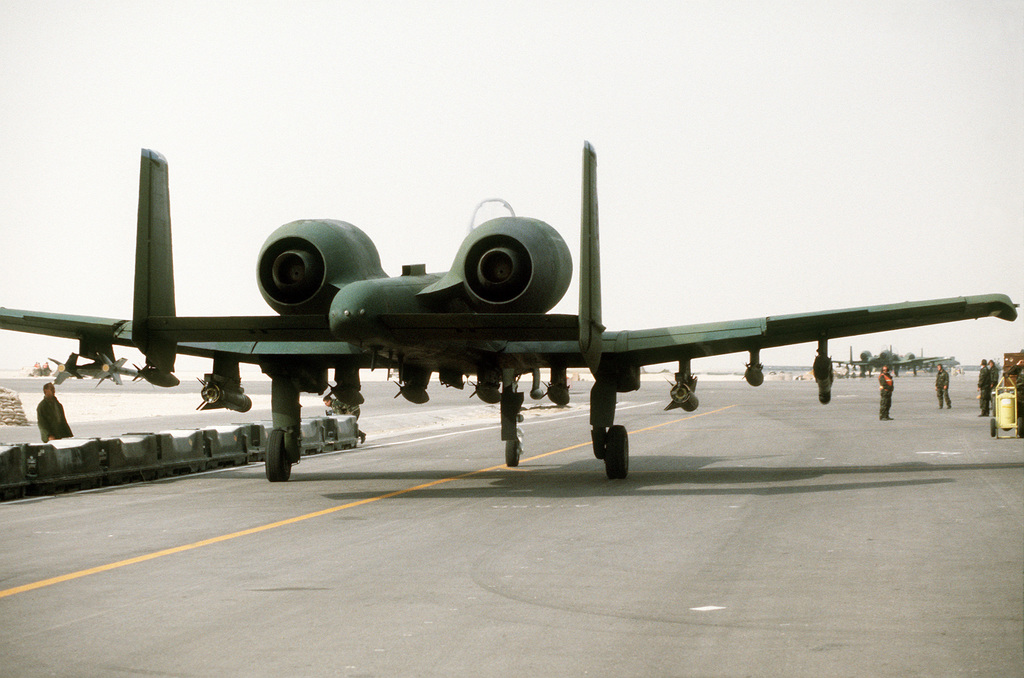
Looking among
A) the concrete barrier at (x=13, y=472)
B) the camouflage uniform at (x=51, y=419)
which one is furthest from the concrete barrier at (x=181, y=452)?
the concrete barrier at (x=13, y=472)

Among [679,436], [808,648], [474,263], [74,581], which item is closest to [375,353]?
[474,263]

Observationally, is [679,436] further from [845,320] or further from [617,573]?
[617,573]

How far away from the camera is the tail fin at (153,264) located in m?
13.3

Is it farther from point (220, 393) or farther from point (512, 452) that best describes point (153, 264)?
point (512, 452)

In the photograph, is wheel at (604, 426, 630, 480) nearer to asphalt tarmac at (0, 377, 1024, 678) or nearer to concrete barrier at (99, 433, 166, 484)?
asphalt tarmac at (0, 377, 1024, 678)

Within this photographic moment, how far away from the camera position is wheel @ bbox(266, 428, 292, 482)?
1786cm

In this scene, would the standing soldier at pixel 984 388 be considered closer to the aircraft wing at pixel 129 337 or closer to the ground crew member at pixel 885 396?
the ground crew member at pixel 885 396

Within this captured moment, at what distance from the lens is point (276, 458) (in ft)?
58.6

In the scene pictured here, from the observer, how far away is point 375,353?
573 inches

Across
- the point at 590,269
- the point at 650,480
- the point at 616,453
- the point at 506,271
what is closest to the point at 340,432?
the point at 616,453

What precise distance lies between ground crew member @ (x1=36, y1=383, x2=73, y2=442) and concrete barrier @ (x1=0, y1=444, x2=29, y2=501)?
4.36 meters

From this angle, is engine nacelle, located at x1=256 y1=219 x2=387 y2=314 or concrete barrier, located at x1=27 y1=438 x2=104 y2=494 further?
concrete barrier, located at x1=27 y1=438 x2=104 y2=494

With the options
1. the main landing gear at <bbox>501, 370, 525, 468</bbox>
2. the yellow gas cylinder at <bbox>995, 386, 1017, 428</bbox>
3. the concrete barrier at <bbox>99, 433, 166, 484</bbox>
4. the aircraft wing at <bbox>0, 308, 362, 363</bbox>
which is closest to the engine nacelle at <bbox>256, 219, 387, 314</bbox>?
the aircraft wing at <bbox>0, 308, 362, 363</bbox>

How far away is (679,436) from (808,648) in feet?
82.6
